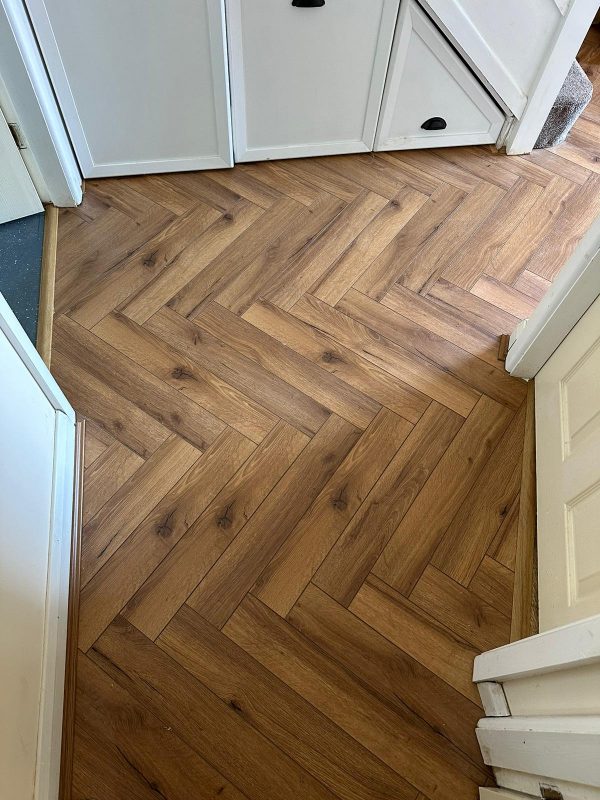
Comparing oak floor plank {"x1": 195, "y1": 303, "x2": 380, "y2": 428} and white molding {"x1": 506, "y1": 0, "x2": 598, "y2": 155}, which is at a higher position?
white molding {"x1": 506, "y1": 0, "x2": 598, "y2": 155}

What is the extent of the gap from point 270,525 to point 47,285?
92 centimetres

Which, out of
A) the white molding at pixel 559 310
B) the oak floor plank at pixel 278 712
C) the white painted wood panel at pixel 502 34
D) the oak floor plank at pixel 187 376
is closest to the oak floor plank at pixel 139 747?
the oak floor plank at pixel 278 712

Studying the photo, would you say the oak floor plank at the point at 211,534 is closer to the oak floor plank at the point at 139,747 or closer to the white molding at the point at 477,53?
the oak floor plank at the point at 139,747

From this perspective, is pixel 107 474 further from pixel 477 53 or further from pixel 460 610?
pixel 477 53

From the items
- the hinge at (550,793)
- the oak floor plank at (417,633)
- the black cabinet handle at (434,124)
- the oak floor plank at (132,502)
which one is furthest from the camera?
the black cabinet handle at (434,124)

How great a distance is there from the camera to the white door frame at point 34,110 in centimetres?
149

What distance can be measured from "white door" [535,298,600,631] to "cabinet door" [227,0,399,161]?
98 cm

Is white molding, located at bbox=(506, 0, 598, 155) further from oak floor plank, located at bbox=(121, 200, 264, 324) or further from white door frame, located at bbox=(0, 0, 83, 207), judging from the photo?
white door frame, located at bbox=(0, 0, 83, 207)

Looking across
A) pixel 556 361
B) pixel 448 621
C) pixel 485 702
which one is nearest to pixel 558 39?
pixel 556 361

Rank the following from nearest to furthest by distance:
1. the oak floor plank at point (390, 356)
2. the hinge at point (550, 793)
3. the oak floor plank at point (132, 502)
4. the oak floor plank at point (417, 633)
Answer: the hinge at point (550, 793), the oak floor plank at point (417, 633), the oak floor plank at point (132, 502), the oak floor plank at point (390, 356)

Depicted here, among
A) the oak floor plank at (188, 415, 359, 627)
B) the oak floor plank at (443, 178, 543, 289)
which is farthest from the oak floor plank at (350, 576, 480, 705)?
the oak floor plank at (443, 178, 543, 289)

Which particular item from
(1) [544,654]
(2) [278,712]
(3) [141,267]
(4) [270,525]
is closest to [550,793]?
(1) [544,654]

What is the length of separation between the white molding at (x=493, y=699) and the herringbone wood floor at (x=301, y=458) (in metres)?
0.04

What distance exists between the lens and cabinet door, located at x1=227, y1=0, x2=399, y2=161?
167 centimetres
